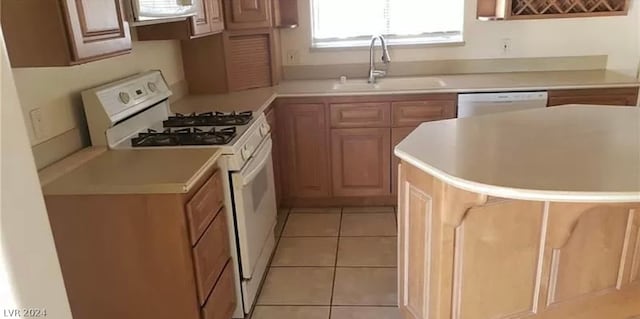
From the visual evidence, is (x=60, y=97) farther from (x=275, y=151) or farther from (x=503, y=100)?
(x=503, y=100)

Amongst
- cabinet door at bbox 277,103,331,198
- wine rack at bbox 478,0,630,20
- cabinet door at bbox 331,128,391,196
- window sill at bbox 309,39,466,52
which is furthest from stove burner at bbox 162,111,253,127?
wine rack at bbox 478,0,630,20

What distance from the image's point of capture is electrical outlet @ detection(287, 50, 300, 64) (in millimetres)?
3941

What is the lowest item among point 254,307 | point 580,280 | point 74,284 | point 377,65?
point 254,307

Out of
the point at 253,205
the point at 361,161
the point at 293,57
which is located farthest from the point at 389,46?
the point at 253,205

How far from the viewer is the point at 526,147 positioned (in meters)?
1.84

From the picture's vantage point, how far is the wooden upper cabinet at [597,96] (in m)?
3.29

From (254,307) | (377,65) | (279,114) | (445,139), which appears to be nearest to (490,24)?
(377,65)

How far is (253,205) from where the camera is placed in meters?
2.49

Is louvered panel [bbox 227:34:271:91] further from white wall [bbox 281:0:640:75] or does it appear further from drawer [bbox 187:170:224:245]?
drawer [bbox 187:170:224:245]

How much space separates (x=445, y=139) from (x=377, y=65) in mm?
2075

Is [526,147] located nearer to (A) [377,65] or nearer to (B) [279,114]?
(B) [279,114]

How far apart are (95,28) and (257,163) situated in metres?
1.07

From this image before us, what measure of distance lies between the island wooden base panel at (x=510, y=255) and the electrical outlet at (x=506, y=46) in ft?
7.11

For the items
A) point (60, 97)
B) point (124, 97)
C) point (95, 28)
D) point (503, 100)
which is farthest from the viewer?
point (503, 100)
